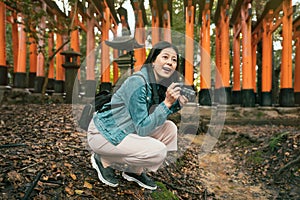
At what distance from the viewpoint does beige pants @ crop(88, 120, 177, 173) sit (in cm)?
164

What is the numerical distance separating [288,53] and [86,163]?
736 centimetres

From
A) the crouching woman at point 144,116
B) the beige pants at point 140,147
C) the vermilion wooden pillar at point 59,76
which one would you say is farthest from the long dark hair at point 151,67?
the vermilion wooden pillar at point 59,76

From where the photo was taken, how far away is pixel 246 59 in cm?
848

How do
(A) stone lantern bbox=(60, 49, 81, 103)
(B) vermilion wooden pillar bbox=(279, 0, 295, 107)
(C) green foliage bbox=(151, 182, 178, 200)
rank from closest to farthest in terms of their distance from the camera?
(C) green foliage bbox=(151, 182, 178, 200) → (A) stone lantern bbox=(60, 49, 81, 103) → (B) vermilion wooden pillar bbox=(279, 0, 295, 107)

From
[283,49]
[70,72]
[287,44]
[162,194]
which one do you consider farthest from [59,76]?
[162,194]

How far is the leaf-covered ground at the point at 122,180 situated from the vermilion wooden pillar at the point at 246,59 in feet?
8.50

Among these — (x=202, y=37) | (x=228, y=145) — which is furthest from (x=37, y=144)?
(x=202, y=37)

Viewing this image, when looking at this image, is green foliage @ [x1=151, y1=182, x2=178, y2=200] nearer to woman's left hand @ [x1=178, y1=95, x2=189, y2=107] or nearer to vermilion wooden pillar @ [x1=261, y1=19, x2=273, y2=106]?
woman's left hand @ [x1=178, y1=95, x2=189, y2=107]

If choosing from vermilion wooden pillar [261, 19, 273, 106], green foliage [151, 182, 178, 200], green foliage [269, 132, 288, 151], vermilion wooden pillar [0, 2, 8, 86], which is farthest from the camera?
vermilion wooden pillar [261, 19, 273, 106]

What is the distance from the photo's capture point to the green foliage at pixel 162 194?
260cm

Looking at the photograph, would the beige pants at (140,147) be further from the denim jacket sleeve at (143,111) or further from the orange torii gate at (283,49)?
the orange torii gate at (283,49)

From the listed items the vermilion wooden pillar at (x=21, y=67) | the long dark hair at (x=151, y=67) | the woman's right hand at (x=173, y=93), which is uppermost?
the vermilion wooden pillar at (x=21, y=67)

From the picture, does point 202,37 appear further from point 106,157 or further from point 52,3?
point 106,157

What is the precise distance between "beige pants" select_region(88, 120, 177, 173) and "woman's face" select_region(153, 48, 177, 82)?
35 centimetres
